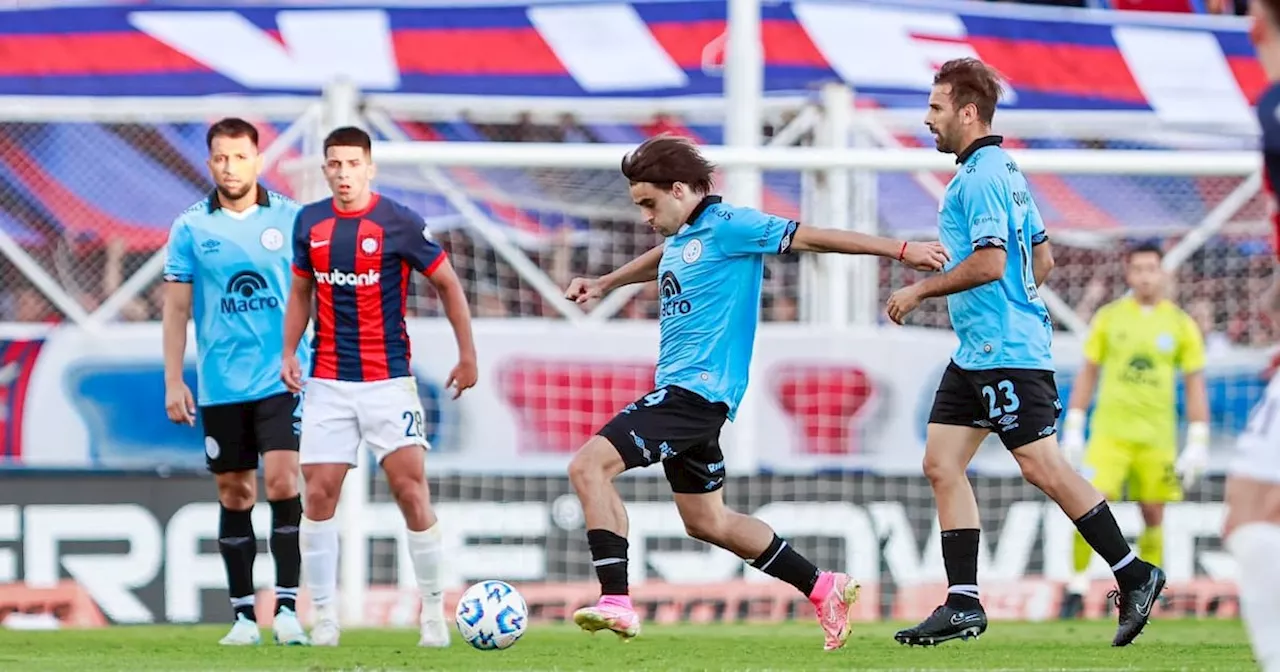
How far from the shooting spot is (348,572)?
1158 cm

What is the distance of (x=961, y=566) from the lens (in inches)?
316

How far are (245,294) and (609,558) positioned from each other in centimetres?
228

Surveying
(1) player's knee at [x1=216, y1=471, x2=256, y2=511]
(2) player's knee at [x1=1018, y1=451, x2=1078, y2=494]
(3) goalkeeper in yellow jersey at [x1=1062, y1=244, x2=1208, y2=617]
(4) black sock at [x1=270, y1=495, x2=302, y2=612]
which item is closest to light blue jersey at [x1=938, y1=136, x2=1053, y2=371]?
(2) player's knee at [x1=1018, y1=451, x2=1078, y2=494]

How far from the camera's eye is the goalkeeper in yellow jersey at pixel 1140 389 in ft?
38.9

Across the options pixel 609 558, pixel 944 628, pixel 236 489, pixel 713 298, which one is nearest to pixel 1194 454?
pixel 944 628

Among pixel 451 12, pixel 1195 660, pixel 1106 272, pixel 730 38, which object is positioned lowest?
pixel 1195 660

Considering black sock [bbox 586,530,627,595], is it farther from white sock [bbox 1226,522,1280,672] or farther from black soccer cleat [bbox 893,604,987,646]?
white sock [bbox 1226,522,1280,672]

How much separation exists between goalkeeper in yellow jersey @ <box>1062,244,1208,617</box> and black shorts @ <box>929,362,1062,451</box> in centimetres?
385

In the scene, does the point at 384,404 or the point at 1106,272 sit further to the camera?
the point at 1106,272

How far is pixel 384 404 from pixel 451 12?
9.12 metres

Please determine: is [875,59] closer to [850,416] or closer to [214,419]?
[850,416]

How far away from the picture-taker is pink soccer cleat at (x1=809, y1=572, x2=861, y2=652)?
7980 mm

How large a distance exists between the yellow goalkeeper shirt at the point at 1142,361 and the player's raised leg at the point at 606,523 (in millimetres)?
5017

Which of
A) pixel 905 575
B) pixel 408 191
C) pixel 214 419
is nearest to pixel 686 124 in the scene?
pixel 408 191
